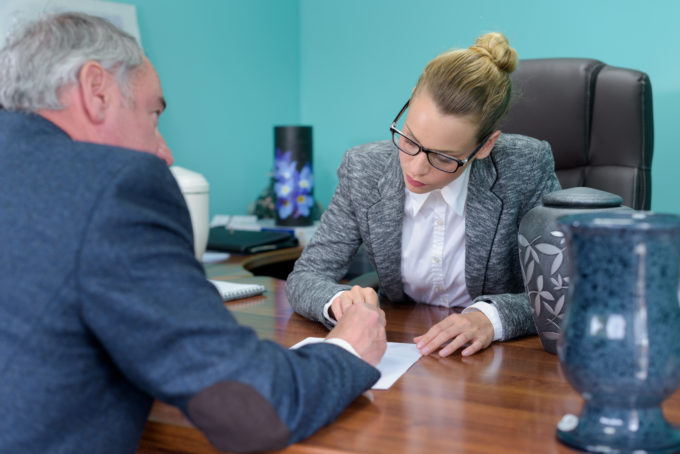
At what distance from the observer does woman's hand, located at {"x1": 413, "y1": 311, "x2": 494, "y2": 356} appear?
1.19 m

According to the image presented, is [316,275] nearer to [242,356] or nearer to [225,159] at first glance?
[242,356]

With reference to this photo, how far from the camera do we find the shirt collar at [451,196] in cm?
160

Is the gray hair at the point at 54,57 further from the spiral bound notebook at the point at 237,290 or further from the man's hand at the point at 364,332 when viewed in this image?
the spiral bound notebook at the point at 237,290

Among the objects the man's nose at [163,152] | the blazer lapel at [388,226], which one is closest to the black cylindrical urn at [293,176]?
the blazer lapel at [388,226]

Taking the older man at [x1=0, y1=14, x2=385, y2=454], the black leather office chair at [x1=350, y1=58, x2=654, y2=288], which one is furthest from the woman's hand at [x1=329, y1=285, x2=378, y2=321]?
the black leather office chair at [x1=350, y1=58, x2=654, y2=288]

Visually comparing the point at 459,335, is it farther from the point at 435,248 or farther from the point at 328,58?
the point at 328,58

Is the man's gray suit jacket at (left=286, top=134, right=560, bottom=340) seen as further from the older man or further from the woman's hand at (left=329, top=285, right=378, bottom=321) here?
the older man

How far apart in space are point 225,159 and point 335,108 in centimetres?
60

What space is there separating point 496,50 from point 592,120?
24.5 inches

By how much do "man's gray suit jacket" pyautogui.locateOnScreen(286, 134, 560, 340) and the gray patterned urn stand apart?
0.39 m

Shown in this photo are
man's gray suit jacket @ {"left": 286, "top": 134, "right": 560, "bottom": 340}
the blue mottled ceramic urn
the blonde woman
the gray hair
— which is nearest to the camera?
the blue mottled ceramic urn

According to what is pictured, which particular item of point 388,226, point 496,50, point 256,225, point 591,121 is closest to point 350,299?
point 388,226

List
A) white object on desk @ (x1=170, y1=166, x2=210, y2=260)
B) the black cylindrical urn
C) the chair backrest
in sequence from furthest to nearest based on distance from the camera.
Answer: the black cylindrical urn, the chair backrest, white object on desk @ (x1=170, y1=166, x2=210, y2=260)

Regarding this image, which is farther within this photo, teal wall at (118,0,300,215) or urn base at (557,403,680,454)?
teal wall at (118,0,300,215)
